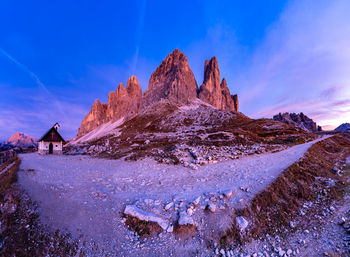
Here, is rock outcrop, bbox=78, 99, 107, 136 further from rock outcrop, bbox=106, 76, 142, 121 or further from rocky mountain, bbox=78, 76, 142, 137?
rock outcrop, bbox=106, 76, 142, 121

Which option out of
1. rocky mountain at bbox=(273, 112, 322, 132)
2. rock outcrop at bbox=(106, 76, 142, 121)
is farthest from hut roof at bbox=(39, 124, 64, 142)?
rocky mountain at bbox=(273, 112, 322, 132)

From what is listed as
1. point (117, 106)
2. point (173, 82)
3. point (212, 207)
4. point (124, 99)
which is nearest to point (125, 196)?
point (212, 207)

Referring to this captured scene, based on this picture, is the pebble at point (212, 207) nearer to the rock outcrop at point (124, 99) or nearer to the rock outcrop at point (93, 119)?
the rock outcrop at point (124, 99)

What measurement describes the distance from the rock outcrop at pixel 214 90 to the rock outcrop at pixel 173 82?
12.9 metres

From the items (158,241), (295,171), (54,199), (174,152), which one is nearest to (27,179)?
(54,199)

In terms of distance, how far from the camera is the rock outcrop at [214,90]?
146875mm

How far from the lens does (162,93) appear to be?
12606 centimetres

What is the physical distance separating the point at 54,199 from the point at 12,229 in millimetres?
2230

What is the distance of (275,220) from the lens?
23.1ft

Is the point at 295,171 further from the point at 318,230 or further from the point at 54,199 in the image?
the point at 54,199

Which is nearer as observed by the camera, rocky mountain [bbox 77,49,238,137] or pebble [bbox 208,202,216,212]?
pebble [bbox 208,202,216,212]

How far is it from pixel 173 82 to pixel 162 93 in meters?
13.4

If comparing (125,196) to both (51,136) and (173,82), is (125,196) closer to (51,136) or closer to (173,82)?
(51,136)

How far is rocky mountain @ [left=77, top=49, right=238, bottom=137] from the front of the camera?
406ft
